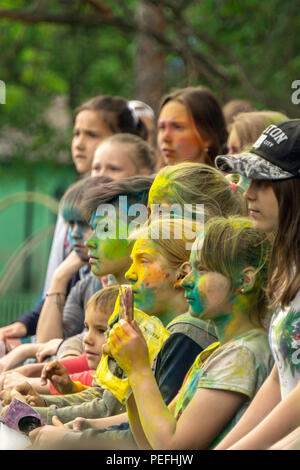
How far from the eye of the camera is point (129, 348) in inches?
103

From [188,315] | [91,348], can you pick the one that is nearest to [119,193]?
[91,348]

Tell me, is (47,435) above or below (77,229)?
below

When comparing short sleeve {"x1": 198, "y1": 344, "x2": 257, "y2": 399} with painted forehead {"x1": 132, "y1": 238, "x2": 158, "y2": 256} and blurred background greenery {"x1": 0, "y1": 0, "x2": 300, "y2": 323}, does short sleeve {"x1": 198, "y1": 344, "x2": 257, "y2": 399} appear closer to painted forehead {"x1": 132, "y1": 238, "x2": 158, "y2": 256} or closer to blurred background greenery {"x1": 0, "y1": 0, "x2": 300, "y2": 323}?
painted forehead {"x1": 132, "y1": 238, "x2": 158, "y2": 256}

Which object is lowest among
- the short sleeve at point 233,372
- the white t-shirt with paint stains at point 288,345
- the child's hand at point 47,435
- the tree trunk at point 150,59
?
the child's hand at point 47,435

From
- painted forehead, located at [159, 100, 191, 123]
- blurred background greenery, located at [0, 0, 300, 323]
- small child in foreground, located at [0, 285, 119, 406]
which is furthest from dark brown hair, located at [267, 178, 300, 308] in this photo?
blurred background greenery, located at [0, 0, 300, 323]

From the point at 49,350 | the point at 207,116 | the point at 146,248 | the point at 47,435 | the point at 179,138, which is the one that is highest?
the point at 207,116

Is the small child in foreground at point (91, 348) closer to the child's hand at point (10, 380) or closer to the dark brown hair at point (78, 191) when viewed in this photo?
the child's hand at point (10, 380)

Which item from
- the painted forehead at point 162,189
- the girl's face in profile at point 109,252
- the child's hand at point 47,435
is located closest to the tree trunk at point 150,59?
the girl's face in profile at point 109,252

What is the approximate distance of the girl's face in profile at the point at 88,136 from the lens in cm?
546

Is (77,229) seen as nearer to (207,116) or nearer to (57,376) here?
(207,116)

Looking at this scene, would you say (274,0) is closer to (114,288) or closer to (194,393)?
(114,288)

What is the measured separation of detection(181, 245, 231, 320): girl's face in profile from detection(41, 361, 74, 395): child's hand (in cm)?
100

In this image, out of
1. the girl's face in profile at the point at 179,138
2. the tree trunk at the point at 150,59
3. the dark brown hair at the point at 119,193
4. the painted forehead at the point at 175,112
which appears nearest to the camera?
the dark brown hair at the point at 119,193

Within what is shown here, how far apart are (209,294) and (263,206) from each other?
1.01ft
